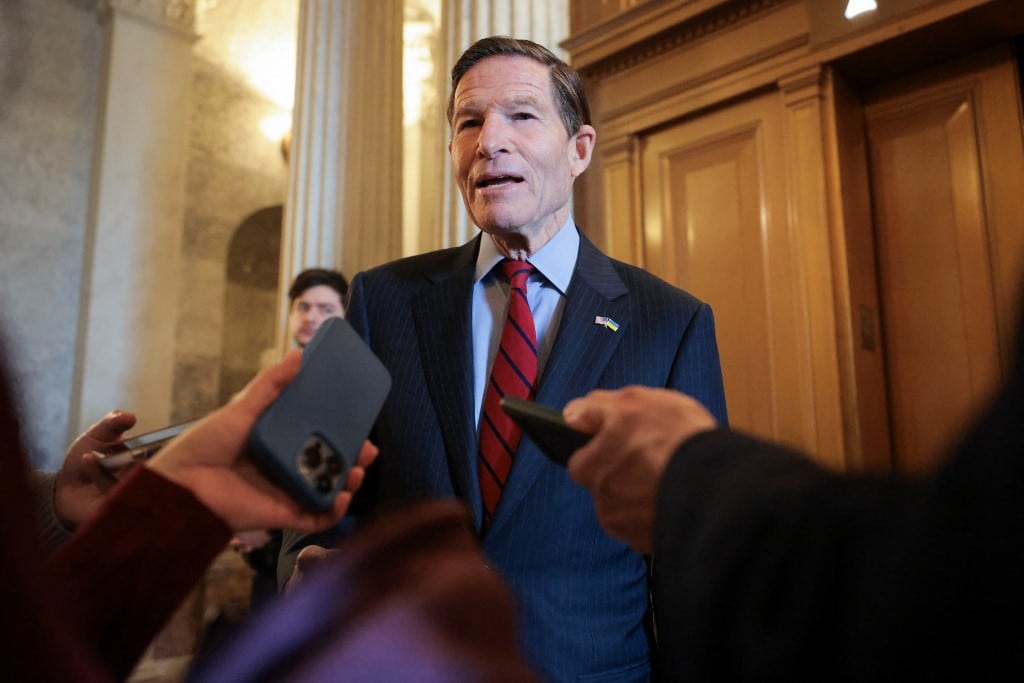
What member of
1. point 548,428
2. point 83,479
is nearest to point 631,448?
point 548,428

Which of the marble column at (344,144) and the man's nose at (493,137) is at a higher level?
the marble column at (344,144)

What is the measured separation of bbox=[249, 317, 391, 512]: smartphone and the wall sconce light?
2.45 metres

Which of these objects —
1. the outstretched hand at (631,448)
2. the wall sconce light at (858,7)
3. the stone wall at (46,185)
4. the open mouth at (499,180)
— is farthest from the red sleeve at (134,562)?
the stone wall at (46,185)

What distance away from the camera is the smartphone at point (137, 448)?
33.7 inches

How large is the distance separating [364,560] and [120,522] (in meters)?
0.26

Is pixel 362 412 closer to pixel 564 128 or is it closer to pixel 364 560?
pixel 364 560

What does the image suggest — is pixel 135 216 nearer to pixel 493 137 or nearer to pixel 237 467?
pixel 493 137

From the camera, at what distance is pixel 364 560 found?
0.46 meters

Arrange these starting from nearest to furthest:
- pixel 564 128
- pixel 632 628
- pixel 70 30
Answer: pixel 632 628
pixel 564 128
pixel 70 30

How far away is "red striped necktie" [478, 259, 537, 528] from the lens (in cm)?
136

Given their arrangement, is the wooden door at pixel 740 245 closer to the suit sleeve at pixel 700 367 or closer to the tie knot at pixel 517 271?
the suit sleeve at pixel 700 367

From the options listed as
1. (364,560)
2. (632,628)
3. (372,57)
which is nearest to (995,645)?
(364,560)

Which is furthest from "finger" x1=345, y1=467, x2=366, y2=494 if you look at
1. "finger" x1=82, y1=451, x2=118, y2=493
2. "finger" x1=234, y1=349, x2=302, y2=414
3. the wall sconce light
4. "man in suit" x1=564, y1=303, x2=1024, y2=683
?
the wall sconce light

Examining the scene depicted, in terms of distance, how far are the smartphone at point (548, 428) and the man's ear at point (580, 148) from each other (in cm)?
99
